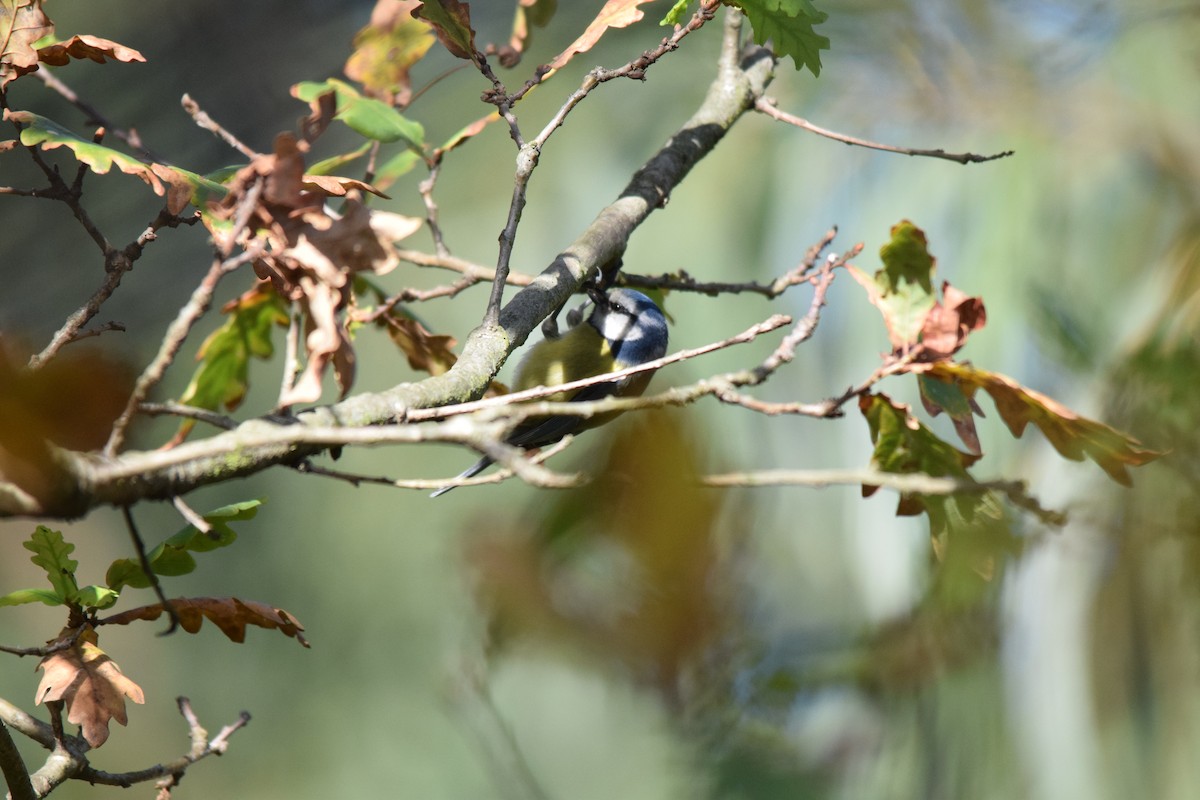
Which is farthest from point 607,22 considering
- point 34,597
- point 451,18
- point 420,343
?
point 34,597

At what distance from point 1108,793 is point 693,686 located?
101cm

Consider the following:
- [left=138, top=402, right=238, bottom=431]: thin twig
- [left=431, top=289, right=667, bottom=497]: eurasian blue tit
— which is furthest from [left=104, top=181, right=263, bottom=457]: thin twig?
[left=431, top=289, right=667, bottom=497]: eurasian blue tit

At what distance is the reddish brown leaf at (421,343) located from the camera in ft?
2.83

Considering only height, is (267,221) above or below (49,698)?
above

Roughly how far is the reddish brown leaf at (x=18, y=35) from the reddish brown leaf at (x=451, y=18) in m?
0.26

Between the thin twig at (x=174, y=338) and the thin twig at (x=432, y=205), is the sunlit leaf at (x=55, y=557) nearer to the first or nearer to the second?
the thin twig at (x=174, y=338)

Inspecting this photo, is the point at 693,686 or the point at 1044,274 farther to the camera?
the point at 1044,274

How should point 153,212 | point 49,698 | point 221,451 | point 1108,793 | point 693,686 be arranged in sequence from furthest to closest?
point 153,212, point 1108,793, point 49,698, point 693,686, point 221,451

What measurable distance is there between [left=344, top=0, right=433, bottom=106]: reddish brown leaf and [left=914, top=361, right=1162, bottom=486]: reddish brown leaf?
1.91 feet

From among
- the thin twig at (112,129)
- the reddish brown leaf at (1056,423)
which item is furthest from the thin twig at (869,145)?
the thin twig at (112,129)

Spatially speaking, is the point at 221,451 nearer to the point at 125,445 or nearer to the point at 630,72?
the point at 125,445

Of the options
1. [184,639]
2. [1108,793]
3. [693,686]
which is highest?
[184,639]

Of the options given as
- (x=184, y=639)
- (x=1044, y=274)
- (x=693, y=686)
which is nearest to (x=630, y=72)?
(x=693, y=686)

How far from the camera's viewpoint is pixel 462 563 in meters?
0.54
